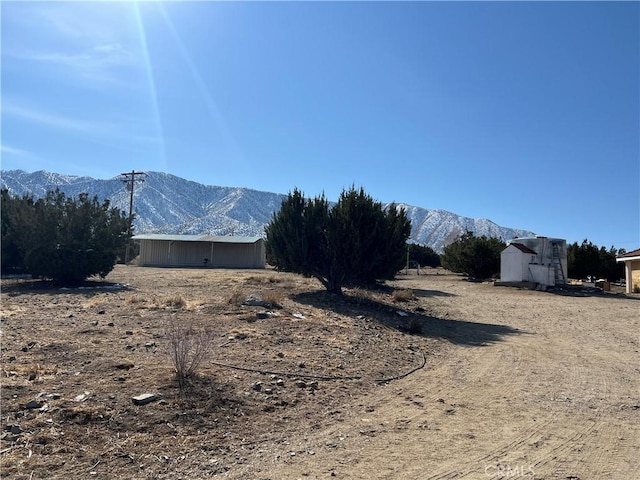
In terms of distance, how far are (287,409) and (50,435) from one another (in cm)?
247

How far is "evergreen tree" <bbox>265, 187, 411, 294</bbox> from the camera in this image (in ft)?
58.3

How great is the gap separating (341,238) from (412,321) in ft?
19.0

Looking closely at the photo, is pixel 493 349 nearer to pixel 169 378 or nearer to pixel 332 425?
pixel 332 425

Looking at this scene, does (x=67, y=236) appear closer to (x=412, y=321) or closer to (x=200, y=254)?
(x=412, y=321)

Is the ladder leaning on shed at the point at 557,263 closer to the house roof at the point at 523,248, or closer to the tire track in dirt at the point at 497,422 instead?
the house roof at the point at 523,248

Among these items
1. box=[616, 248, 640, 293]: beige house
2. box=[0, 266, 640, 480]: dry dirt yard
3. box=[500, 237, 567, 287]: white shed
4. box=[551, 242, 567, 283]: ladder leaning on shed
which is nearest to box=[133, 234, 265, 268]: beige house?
box=[500, 237, 567, 287]: white shed

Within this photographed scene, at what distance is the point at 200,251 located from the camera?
52.3 meters

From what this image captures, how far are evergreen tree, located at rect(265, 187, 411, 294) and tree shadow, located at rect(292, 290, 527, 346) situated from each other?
3.37 ft

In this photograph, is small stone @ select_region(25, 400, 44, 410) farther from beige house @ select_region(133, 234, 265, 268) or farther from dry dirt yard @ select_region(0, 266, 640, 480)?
beige house @ select_region(133, 234, 265, 268)

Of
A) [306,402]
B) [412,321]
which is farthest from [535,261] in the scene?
[306,402]

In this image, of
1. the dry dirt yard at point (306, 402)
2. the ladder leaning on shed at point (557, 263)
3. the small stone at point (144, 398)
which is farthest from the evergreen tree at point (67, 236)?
the ladder leaning on shed at point (557, 263)

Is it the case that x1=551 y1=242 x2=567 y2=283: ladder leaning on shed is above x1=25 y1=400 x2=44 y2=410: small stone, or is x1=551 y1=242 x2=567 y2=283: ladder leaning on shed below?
above

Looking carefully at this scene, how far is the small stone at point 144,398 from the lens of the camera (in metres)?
5.44

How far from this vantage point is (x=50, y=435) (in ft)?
15.1
